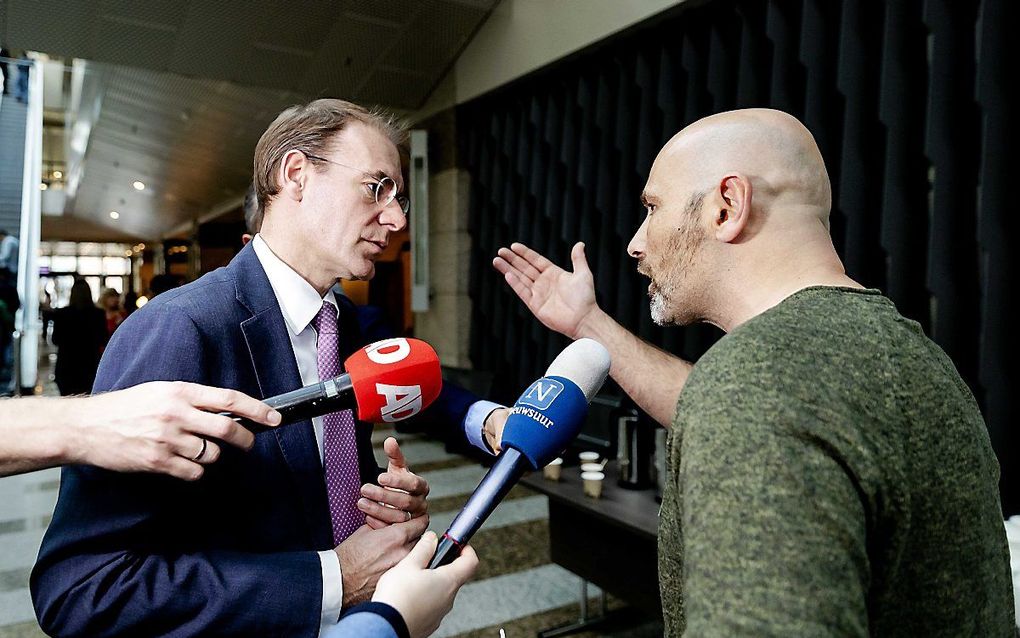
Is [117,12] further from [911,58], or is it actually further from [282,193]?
[911,58]

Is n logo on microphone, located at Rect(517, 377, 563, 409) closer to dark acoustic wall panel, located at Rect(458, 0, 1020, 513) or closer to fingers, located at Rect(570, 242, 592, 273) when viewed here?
fingers, located at Rect(570, 242, 592, 273)

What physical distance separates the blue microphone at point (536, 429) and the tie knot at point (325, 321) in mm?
445

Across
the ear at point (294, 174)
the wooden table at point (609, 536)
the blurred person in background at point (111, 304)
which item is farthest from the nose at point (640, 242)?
the blurred person in background at point (111, 304)

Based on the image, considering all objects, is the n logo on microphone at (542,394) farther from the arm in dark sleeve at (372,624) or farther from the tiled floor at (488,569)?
the tiled floor at (488,569)

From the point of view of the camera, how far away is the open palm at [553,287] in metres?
1.60

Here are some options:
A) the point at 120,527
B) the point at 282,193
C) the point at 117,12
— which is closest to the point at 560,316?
the point at 282,193

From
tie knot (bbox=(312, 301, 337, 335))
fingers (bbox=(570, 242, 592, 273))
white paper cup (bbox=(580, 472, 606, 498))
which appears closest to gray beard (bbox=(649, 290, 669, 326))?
fingers (bbox=(570, 242, 592, 273))

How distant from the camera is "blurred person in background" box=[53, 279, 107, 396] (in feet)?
17.5

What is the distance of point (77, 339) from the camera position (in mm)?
5355

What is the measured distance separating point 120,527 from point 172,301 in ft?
1.06

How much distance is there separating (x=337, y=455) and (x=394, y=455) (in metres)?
0.21

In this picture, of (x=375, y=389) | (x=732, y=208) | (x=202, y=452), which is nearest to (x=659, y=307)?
(x=732, y=208)

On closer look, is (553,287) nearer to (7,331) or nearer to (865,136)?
(865,136)

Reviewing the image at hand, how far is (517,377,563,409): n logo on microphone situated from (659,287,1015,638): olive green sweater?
21 cm
